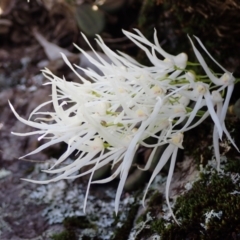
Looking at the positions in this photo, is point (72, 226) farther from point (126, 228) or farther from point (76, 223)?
point (126, 228)

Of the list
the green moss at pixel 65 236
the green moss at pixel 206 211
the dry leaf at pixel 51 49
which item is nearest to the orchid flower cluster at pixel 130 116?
the green moss at pixel 206 211

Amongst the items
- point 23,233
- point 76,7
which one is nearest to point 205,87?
point 23,233

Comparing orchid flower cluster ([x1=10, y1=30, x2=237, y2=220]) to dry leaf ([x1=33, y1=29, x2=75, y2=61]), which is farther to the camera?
dry leaf ([x1=33, y1=29, x2=75, y2=61])

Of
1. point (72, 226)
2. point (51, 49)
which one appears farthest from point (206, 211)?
point (51, 49)

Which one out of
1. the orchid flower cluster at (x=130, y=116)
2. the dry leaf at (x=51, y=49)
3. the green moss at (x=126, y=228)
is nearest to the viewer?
the orchid flower cluster at (x=130, y=116)

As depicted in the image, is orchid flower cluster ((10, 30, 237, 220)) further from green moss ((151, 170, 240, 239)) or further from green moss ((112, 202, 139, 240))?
green moss ((112, 202, 139, 240))

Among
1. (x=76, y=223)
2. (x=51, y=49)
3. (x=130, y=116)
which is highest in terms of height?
(x=130, y=116)

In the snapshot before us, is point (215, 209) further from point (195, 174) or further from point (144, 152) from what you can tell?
point (144, 152)

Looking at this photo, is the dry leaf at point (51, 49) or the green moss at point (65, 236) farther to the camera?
the dry leaf at point (51, 49)

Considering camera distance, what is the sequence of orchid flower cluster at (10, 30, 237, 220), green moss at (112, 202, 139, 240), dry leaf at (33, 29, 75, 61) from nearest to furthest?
1. orchid flower cluster at (10, 30, 237, 220)
2. green moss at (112, 202, 139, 240)
3. dry leaf at (33, 29, 75, 61)

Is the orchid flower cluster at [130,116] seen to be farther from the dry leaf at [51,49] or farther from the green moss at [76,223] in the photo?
the dry leaf at [51,49]

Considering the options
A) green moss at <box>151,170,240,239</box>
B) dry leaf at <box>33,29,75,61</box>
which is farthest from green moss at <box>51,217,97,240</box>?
dry leaf at <box>33,29,75,61</box>
